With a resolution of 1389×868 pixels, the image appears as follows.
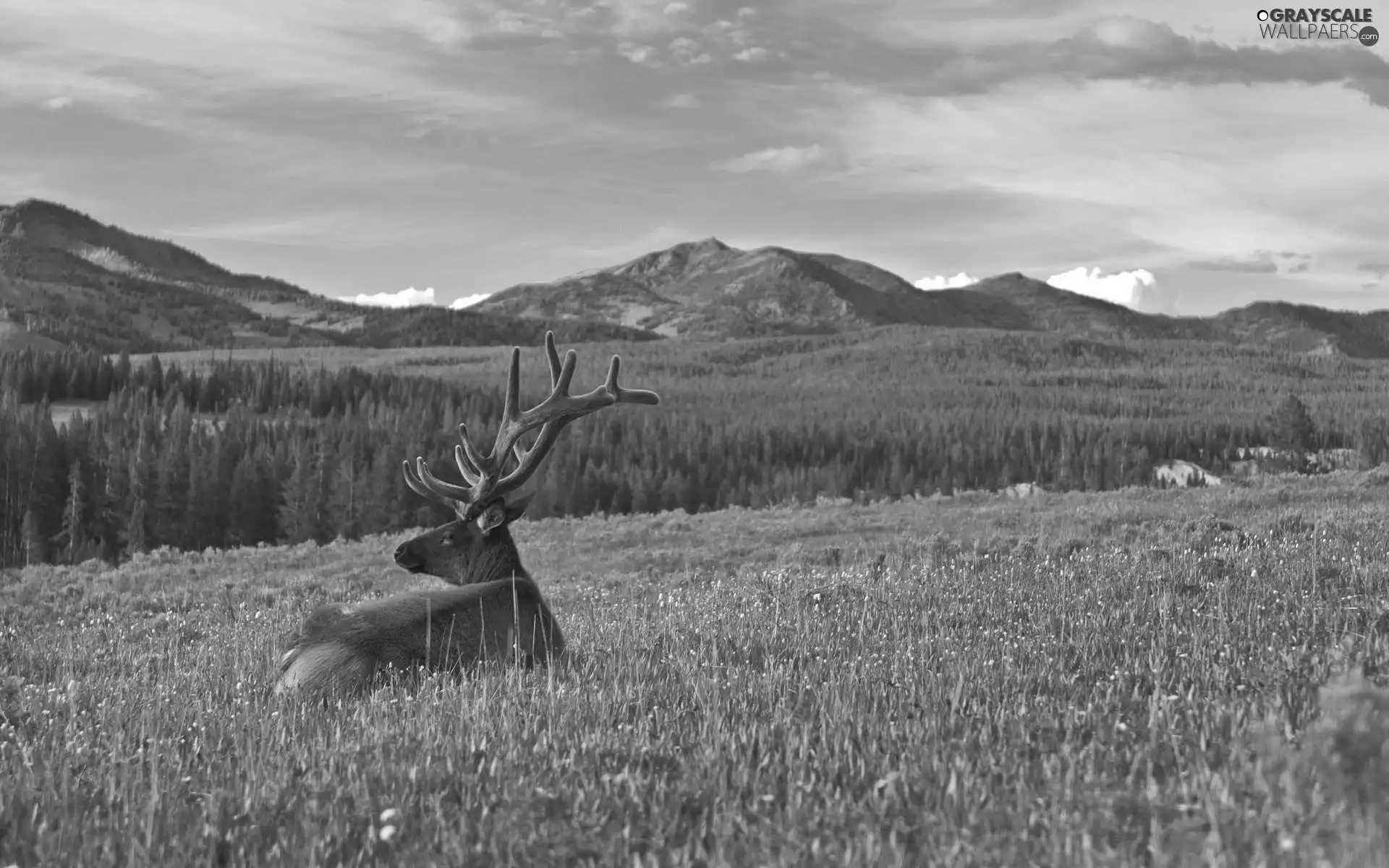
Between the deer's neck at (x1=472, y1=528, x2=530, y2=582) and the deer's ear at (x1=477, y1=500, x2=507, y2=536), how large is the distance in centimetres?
8

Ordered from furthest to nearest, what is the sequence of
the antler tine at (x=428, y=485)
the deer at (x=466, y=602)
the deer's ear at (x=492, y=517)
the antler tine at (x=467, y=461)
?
the antler tine at (x=467, y=461), the antler tine at (x=428, y=485), the deer's ear at (x=492, y=517), the deer at (x=466, y=602)

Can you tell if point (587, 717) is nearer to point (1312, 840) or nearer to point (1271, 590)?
point (1312, 840)

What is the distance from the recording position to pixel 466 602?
9148 millimetres

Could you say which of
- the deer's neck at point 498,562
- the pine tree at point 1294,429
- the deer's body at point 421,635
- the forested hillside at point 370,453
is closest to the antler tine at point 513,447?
the deer's neck at point 498,562

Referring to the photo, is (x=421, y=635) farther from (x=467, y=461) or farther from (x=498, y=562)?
(x=467, y=461)

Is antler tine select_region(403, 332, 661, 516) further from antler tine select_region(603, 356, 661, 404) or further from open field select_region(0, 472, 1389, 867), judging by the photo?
open field select_region(0, 472, 1389, 867)

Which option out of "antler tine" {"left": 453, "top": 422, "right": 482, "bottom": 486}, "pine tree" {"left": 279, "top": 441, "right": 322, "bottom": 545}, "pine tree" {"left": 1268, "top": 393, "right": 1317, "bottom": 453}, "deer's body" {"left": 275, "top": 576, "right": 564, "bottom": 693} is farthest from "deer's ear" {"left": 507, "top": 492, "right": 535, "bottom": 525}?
"pine tree" {"left": 1268, "top": 393, "right": 1317, "bottom": 453}

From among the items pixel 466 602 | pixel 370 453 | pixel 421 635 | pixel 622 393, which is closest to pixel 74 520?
pixel 370 453

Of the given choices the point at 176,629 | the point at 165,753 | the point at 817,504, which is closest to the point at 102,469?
the point at 817,504

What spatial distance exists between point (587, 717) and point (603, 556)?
2262 centimetres

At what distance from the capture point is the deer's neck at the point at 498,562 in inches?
430

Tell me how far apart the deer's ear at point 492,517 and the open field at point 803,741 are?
1.47 m

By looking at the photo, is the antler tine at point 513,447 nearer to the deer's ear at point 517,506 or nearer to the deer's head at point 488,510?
the deer's head at point 488,510

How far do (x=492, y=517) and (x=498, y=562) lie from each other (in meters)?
0.46
